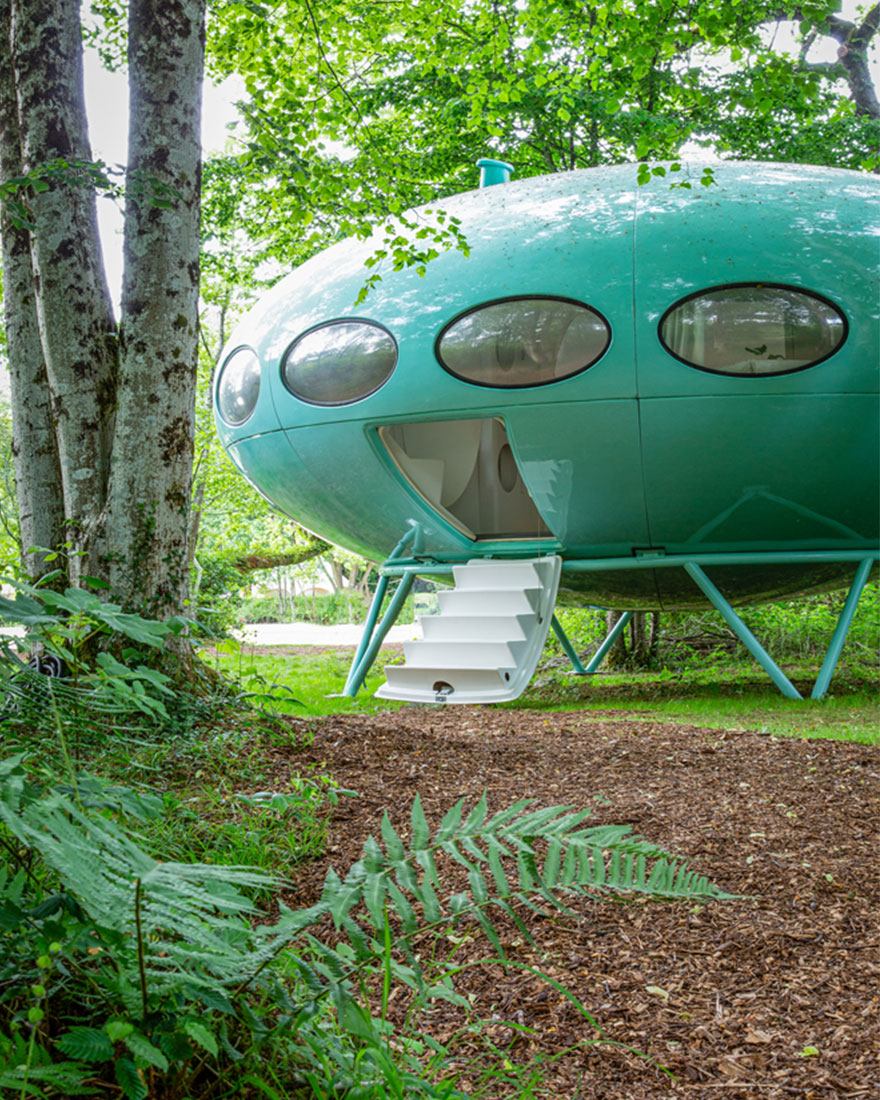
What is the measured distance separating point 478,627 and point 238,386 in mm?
2994

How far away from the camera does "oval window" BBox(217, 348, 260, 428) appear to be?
7.41m

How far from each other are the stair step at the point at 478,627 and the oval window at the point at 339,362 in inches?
69.0

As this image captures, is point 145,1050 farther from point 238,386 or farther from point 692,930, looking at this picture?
point 238,386

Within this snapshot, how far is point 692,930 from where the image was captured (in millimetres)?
2141

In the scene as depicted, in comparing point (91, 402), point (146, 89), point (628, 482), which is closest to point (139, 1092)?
point (91, 402)

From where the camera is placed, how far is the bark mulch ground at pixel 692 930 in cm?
163

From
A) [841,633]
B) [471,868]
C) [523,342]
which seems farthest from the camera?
[841,633]

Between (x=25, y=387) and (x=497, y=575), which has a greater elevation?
(x=25, y=387)

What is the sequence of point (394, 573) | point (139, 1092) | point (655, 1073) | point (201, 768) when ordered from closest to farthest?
point (139, 1092), point (655, 1073), point (201, 768), point (394, 573)

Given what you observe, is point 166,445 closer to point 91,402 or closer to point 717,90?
point 91,402

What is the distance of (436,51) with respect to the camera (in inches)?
310

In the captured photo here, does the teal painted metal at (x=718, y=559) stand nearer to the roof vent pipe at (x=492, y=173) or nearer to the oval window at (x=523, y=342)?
the oval window at (x=523, y=342)

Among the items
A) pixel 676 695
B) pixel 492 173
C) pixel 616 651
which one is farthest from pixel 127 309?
pixel 616 651

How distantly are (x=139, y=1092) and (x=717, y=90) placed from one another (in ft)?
36.3
